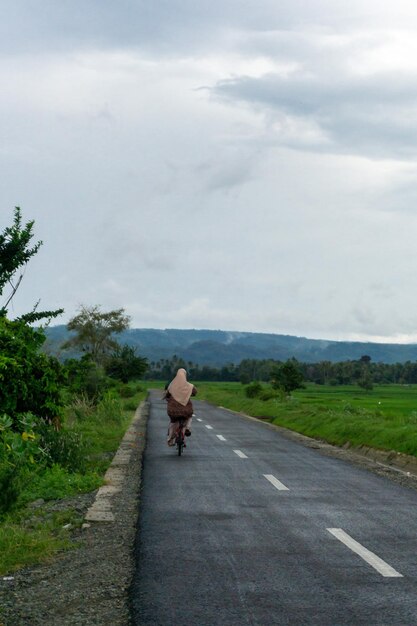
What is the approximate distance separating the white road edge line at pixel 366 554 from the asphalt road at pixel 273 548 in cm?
1

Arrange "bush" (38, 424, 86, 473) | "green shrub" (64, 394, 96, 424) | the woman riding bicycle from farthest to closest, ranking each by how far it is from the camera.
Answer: "green shrub" (64, 394, 96, 424) < the woman riding bicycle < "bush" (38, 424, 86, 473)

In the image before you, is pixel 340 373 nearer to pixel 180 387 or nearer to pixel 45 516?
pixel 180 387

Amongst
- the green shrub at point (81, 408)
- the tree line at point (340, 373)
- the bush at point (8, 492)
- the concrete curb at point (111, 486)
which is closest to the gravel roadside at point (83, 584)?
the concrete curb at point (111, 486)

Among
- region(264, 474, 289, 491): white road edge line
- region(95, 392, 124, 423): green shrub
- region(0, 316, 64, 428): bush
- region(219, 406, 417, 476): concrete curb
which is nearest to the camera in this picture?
region(264, 474, 289, 491): white road edge line

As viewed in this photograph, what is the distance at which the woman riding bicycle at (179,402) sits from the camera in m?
18.4

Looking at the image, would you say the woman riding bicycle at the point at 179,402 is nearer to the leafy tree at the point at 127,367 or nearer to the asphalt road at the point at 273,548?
the asphalt road at the point at 273,548

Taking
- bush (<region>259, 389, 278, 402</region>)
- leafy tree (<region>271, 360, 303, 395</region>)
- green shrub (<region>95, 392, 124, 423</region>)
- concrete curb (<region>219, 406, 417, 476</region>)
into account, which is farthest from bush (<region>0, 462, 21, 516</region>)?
leafy tree (<region>271, 360, 303, 395</region>)

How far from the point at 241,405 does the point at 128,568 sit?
41.6m

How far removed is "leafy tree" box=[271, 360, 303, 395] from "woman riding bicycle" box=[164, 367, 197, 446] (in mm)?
53114

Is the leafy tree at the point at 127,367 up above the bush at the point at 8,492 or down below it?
above

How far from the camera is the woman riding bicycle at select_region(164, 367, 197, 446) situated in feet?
60.3

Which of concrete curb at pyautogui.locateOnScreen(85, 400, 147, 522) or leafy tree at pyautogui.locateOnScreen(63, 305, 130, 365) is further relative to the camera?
leafy tree at pyautogui.locateOnScreen(63, 305, 130, 365)

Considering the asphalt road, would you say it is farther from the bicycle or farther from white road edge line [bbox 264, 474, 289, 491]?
the bicycle

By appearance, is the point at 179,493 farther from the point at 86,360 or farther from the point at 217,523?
the point at 86,360
